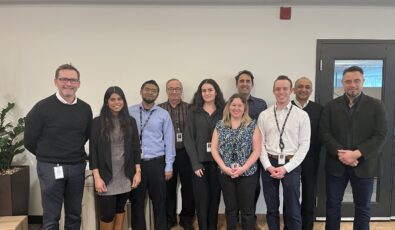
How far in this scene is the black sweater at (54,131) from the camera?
2475 mm

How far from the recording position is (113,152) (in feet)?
8.61

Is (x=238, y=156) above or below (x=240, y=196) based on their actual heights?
above

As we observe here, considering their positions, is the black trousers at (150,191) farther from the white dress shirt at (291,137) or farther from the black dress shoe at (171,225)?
the white dress shirt at (291,137)

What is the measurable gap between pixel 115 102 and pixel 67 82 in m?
0.41

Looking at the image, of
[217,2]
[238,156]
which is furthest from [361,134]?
[217,2]

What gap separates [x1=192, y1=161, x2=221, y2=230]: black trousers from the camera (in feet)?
9.35

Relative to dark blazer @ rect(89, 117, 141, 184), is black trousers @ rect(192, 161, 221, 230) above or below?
below

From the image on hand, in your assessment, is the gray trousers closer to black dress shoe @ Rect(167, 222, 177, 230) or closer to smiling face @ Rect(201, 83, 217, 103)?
black dress shoe @ Rect(167, 222, 177, 230)

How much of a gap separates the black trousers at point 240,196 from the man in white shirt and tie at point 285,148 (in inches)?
7.1

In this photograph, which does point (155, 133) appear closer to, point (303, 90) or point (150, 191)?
point (150, 191)

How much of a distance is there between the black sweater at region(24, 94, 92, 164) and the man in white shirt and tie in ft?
5.38

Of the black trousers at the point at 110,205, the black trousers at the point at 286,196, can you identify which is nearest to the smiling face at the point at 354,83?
the black trousers at the point at 286,196

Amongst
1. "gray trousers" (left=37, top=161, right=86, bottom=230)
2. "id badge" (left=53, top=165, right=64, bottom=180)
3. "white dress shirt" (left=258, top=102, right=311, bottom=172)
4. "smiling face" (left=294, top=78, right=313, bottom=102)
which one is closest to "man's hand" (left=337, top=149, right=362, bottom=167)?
"white dress shirt" (left=258, top=102, right=311, bottom=172)

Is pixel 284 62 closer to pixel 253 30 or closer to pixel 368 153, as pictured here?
pixel 253 30
